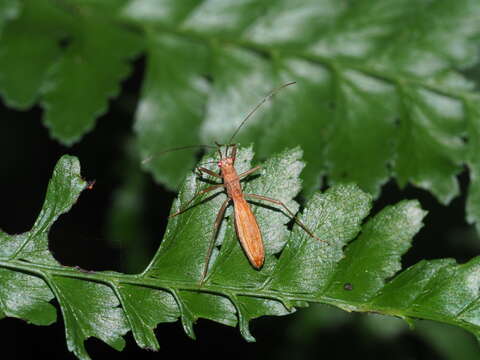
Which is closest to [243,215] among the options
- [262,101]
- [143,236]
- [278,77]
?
[262,101]

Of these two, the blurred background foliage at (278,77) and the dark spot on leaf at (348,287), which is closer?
the dark spot on leaf at (348,287)

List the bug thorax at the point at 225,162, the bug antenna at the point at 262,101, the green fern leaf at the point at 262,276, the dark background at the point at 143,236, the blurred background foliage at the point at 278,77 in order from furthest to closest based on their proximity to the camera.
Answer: the dark background at the point at 143,236, the bug antenna at the point at 262,101, the blurred background foliage at the point at 278,77, the bug thorax at the point at 225,162, the green fern leaf at the point at 262,276

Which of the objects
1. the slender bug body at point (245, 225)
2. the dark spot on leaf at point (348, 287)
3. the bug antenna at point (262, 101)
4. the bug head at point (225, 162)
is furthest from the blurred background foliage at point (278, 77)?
the dark spot on leaf at point (348, 287)

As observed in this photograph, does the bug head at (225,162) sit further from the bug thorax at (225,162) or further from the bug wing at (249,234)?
the bug wing at (249,234)

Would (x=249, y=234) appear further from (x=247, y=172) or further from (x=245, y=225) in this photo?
(x=247, y=172)

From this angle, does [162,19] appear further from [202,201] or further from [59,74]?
[202,201]
